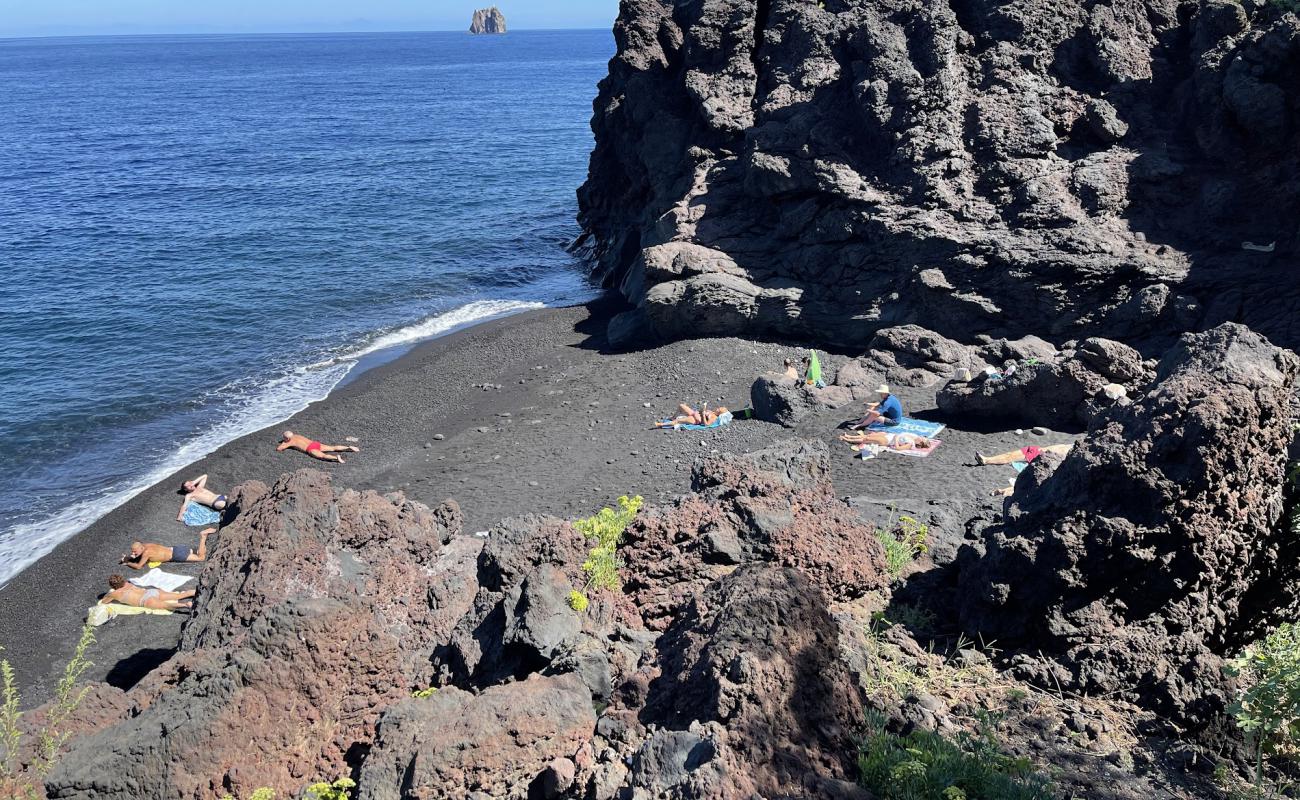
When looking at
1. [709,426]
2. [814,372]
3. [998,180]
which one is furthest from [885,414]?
[998,180]

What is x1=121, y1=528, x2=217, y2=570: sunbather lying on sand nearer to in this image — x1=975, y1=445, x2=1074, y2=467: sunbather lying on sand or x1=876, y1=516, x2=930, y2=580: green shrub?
x1=876, y1=516, x2=930, y2=580: green shrub

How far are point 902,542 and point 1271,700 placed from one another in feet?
12.4

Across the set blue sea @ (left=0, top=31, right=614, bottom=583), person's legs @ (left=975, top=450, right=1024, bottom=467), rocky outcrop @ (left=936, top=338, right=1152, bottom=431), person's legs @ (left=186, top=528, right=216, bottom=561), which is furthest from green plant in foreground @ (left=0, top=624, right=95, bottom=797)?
rocky outcrop @ (left=936, top=338, right=1152, bottom=431)

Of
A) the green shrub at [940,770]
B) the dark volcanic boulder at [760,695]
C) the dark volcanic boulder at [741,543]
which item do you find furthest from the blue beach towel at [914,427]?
Result: the green shrub at [940,770]

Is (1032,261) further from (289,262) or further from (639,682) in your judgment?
(289,262)

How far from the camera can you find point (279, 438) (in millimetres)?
18672

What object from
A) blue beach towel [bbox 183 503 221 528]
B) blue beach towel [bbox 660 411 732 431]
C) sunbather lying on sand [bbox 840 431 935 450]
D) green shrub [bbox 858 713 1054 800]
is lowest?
blue beach towel [bbox 183 503 221 528]

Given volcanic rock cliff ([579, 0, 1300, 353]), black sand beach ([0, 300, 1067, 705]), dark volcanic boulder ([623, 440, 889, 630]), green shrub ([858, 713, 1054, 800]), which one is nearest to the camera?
green shrub ([858, 713, 1054, 800])

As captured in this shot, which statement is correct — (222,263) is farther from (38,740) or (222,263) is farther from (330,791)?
(330,791)

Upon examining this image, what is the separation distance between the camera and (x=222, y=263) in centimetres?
3219

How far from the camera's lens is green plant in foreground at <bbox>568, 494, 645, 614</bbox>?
23.7 feet

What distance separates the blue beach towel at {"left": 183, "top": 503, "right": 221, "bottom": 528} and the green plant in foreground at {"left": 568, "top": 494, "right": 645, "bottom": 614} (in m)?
10.1

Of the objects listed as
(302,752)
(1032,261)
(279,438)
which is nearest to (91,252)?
(279,438)

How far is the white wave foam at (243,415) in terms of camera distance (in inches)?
631
